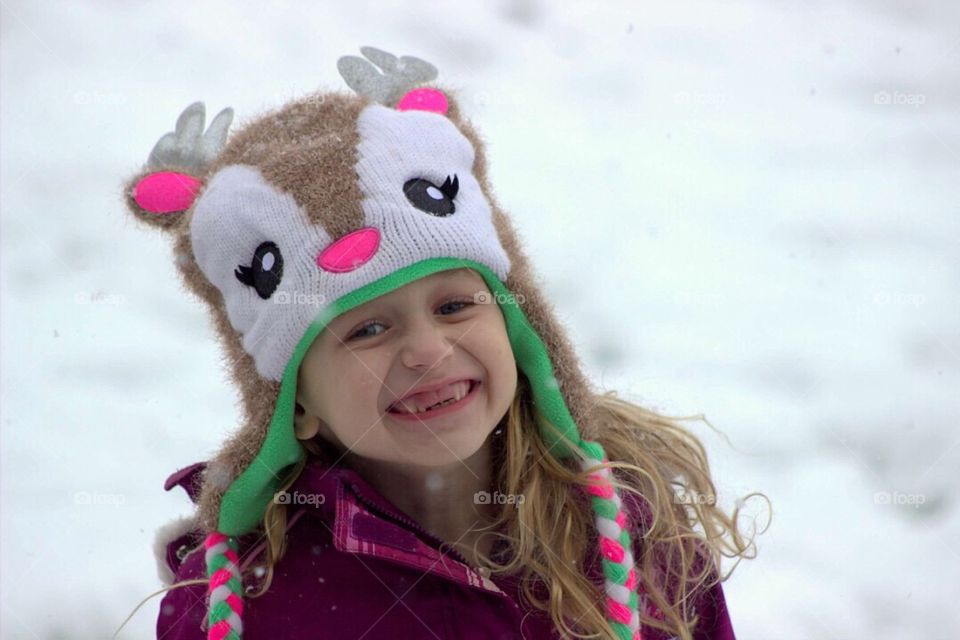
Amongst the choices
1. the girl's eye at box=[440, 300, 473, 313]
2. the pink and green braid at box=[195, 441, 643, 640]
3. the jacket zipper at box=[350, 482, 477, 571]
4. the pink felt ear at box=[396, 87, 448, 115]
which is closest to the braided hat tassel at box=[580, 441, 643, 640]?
the pink and green braid at box=[195, 441, 643, 640]

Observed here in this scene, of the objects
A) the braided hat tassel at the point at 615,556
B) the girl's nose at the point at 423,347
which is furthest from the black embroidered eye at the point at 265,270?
the braided hat tassel at the point at 615,556

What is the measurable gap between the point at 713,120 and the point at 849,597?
245 cm

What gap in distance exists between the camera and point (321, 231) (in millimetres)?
1806

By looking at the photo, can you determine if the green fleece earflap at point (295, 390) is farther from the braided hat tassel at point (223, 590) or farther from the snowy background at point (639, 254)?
the snowy background at point (639, 254)

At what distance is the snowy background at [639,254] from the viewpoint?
285 centimetres

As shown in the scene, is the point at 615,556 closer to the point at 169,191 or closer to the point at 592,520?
the point at 592,520

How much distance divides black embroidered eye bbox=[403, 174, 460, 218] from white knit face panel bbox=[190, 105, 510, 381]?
0.01m

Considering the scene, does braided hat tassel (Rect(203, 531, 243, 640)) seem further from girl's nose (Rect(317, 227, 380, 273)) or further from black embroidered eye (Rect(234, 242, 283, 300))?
girl's nose (Rect(317, 227, 380, 273))

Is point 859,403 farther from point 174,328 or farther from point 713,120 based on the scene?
point 174,328

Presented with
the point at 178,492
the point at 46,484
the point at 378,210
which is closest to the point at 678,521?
A: the point at 378,210

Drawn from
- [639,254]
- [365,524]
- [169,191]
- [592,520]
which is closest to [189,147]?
[169,191]

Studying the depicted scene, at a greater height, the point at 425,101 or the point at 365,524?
the point at 425,101

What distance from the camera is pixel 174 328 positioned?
364 centimetres

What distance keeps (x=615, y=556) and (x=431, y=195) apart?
0.76 metres
